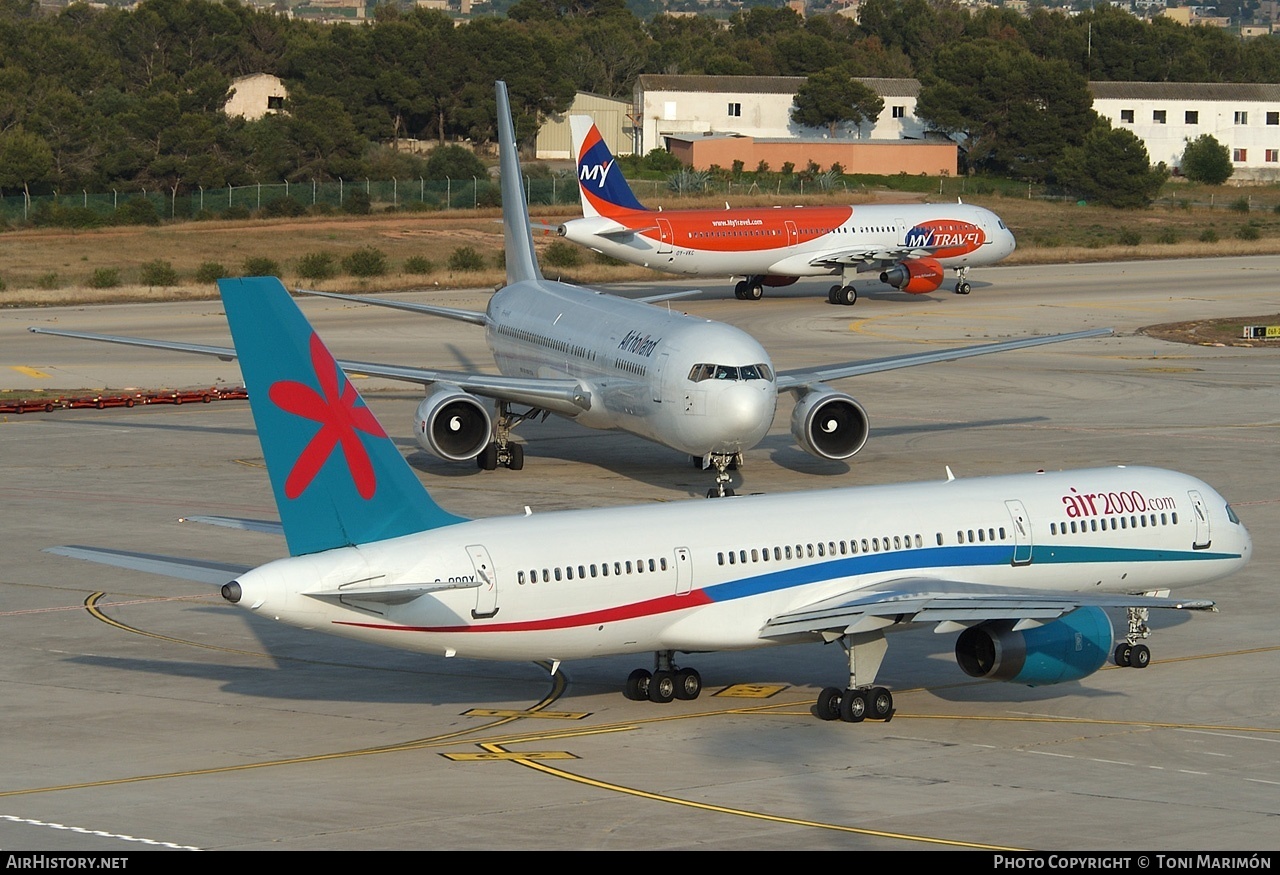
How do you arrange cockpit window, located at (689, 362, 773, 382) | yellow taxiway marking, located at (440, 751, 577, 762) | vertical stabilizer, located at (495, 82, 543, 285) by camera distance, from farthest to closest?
vertical stabilizer, located at (495, 82, 543, 285), cockpit window, located at (689, 362, 773, 382), yellow taxiway marking, located at (440, 751, 577, 762)

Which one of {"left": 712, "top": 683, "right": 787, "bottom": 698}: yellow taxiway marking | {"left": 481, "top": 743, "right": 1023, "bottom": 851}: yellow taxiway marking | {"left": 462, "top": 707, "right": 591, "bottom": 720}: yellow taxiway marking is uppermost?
{"left": 481, "top": 743, "right": 1023, "bottom": 851}: yellow taxiway marking

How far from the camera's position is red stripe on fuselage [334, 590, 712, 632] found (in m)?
27.3

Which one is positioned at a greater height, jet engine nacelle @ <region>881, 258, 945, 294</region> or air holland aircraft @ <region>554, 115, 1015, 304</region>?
air holland aircraft @ <region>554, 115, 1015, 304</region>

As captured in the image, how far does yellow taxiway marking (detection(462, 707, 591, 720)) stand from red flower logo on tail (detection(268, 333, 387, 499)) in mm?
4986

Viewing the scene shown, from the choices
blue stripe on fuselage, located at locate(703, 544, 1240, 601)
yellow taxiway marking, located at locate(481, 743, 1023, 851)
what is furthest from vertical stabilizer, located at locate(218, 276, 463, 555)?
blue stripe on fuselage, located at locate(703, 544, 1240, 601)

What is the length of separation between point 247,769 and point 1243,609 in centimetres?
2177

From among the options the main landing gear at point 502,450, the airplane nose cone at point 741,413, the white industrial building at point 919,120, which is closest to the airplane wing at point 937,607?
the airplane nose cone at point 741,413

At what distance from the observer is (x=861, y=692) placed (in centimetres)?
2938

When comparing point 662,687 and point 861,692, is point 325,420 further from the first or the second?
point 861,692

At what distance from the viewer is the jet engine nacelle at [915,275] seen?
96.8 meters

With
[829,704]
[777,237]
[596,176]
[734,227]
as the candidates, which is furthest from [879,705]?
[777,237]

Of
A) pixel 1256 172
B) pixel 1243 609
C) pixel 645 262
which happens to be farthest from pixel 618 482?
pixel 1256 172

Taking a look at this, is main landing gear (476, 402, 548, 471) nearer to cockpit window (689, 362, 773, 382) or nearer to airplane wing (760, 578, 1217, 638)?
cockpit window (689, 362, 773, 382)

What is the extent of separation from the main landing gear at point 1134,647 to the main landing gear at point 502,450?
24754 mm
